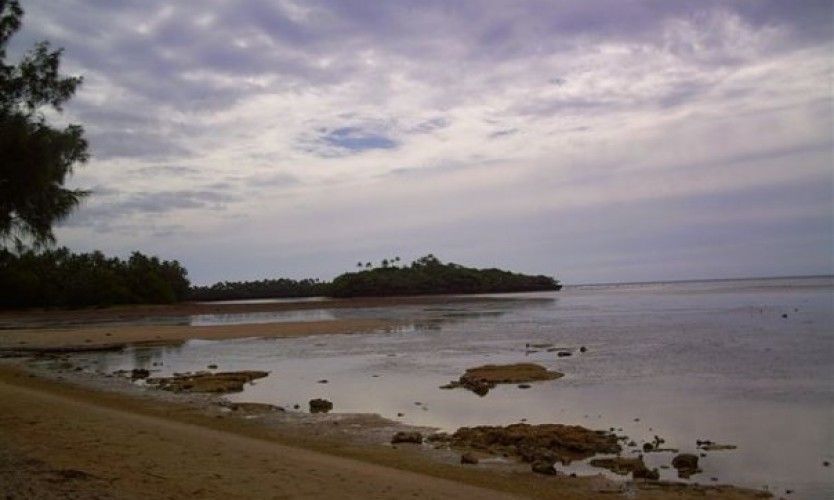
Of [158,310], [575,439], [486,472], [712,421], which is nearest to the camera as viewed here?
[486,472]

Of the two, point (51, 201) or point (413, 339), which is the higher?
point (51, 201)

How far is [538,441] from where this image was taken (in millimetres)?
14250

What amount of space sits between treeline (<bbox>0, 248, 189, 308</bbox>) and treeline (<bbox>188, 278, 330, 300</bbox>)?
158ft

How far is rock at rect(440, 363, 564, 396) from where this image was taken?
2262 cm

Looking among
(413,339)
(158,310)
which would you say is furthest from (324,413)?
(158,310)

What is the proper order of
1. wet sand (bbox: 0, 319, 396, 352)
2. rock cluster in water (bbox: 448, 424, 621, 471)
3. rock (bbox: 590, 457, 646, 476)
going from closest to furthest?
1. rock (bbox: 590, 457, 646, 476)
2. rock cluster in water (bbox: 448, 424, 621, 471)
3. wet sand (bbox: 0, 319, 396, 352)

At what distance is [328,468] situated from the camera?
37.0ft

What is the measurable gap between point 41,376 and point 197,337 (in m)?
24.1

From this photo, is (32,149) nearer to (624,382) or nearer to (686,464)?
(686,464)

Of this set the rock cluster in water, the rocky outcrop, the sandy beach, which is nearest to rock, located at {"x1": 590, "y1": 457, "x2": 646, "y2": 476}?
the rocky outcrop

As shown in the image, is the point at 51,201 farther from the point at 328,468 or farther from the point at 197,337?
the point at 197,337

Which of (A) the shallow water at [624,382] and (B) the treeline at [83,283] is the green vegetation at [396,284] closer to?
(B) the treeline at [83,283]

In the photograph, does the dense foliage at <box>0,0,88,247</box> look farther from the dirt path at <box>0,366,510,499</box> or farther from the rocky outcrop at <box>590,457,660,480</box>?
the rocky outcrop at <box>590,457,660,480</box>

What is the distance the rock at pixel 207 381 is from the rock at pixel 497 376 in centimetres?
707
